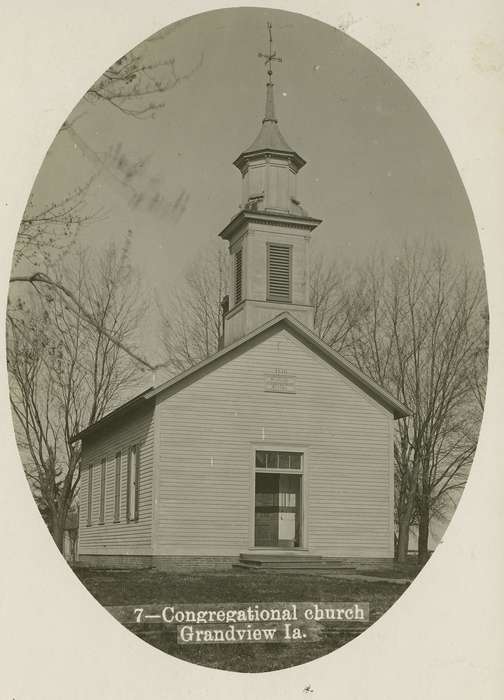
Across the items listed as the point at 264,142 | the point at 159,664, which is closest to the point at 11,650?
the point at 159,664

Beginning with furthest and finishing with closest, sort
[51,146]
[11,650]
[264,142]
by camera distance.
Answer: [264,142] < [51,146] < [11,650]

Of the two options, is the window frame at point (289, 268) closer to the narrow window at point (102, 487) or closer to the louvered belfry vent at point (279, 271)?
the louvered belfry vent at point (279, 271)

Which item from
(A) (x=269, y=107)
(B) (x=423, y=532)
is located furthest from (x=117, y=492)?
(A) (x=269, y=107)

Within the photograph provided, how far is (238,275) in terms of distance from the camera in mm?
8172

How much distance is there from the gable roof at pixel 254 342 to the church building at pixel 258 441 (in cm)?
1

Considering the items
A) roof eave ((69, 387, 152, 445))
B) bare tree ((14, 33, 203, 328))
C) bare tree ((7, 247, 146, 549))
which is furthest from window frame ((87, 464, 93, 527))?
bare tree ((14, 33, 203, 328))

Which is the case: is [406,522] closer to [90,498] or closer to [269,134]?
[90,498]

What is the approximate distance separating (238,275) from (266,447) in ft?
4.24

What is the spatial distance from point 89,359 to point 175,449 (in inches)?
36.2

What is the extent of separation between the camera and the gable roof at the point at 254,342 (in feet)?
25.9

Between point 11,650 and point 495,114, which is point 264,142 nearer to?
point 495,114

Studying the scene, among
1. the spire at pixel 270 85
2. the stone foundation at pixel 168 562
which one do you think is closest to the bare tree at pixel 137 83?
the spire at pixel 270 85

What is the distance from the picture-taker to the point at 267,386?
26.9 ft

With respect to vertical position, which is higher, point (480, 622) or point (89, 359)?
point (89, 359)
